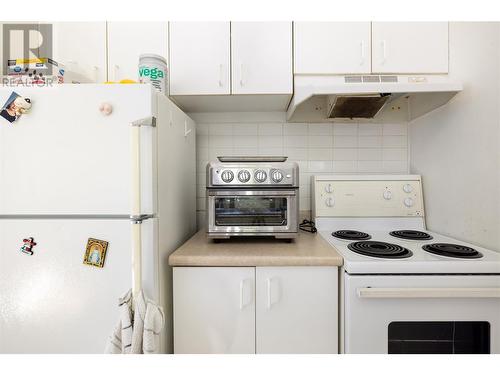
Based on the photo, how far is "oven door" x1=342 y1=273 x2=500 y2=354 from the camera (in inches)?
36.5

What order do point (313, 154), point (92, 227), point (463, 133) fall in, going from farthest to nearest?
point (313, 154), point (463, 133), point (92, 227)

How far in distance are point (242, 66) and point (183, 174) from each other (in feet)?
2.14

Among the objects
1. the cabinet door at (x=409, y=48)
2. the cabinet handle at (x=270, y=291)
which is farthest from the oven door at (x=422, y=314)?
the cabinet door at (x=409, y=48)

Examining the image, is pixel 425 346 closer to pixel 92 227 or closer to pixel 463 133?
pixel 463 133

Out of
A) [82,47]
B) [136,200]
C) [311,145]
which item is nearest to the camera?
[136,200]

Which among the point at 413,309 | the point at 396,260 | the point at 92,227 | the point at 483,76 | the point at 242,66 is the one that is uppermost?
the point at 242,66

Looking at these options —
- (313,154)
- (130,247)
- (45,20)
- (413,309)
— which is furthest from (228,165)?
(45,20)

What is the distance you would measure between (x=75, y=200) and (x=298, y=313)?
38.4 inches

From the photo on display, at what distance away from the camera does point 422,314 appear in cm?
96

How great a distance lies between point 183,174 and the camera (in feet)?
4.52

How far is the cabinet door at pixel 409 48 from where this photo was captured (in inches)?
51.6

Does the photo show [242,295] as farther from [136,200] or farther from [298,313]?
[136,200]

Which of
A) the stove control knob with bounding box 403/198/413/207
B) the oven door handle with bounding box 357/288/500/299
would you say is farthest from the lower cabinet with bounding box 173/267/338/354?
the stove control knob with bounding box 403/198/413/207

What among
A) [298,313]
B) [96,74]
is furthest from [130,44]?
[298,313]
